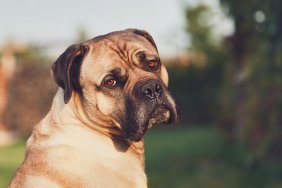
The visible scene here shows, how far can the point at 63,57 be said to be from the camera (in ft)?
14.3

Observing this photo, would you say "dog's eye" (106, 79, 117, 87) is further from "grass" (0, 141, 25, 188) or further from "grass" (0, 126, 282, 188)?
"grass" (0, 141, 25, 188)

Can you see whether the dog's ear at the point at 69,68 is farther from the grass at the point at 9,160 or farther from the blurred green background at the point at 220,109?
the grass at the point at 9,160

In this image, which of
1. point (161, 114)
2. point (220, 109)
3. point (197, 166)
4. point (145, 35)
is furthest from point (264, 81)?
point (220, 109)

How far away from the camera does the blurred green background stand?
850 cm

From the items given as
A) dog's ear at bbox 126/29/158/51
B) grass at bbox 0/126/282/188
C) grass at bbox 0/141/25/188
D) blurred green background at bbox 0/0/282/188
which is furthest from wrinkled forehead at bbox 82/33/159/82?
grass at bbox 0/141/25/188

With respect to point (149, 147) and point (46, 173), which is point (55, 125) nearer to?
point (46, 173)

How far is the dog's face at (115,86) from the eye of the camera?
14.2ft

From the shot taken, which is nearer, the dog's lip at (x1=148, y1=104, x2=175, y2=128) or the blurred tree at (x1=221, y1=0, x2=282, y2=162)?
the dog's lip at (x1=148, y1=104, x2=175, y2=128)

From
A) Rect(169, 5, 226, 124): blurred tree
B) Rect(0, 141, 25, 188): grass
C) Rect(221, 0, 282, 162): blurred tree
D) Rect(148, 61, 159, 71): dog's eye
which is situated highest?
Rect(148, 61, 159, 71): dog's eye

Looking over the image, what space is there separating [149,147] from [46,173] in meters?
10.5

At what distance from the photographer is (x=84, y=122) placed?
14.2 ft

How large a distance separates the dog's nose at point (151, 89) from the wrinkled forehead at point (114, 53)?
240 mm

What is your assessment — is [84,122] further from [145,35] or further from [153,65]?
[145,35]

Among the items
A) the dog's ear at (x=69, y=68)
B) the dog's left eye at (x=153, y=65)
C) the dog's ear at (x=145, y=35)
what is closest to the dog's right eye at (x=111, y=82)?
the dog's ear at (x=69, y=68)
